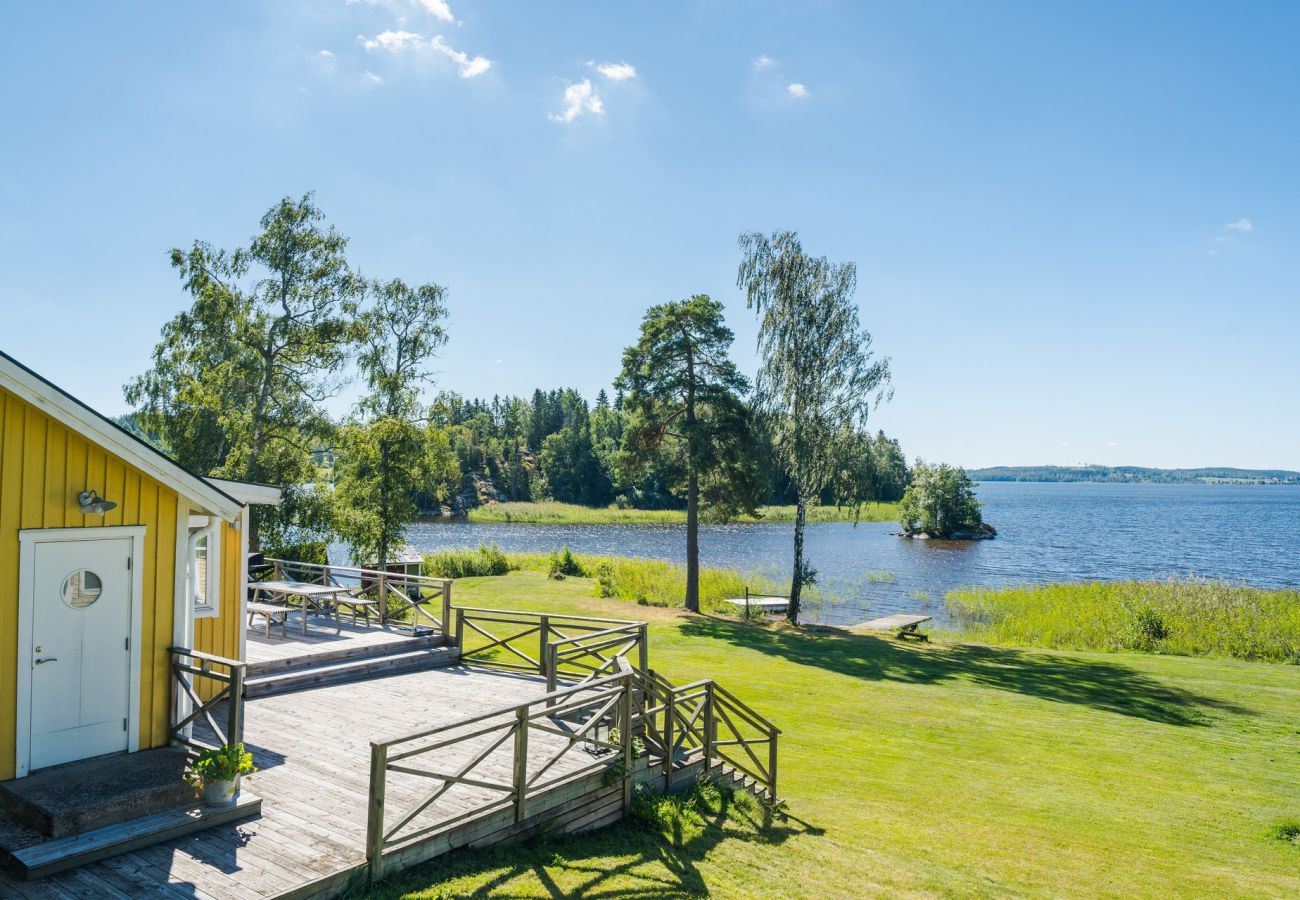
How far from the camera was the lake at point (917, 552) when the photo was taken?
Answer: 3775 centimetres

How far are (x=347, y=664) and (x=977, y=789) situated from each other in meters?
9.93

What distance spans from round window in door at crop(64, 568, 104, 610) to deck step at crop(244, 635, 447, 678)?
410 cm

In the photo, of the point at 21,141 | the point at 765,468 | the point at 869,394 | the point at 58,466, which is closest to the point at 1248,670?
the point at 869,394

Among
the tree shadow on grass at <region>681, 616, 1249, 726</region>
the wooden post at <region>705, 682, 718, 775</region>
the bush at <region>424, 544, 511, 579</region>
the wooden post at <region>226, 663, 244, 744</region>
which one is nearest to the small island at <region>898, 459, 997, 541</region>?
the bush at <region>424, 544, 511, 579</region>

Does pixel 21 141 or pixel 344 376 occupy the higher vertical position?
pixel 21 141

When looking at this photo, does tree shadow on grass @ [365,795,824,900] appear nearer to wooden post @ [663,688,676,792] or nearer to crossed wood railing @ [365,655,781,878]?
crossed wood railing @ [365,655,781,878]

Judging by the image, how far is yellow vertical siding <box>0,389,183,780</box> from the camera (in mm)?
6570

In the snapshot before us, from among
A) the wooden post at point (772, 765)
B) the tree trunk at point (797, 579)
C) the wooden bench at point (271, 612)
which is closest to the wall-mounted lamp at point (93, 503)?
the wooden bench at point (271, 612)

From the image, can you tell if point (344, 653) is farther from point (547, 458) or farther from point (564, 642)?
point (547, 458)

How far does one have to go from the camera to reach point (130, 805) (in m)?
6.32

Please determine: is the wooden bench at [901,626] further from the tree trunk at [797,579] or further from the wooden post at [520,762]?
the wooden post at [520,762]

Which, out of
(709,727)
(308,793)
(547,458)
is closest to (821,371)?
(709,727)

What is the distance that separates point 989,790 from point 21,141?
24477 millimetres

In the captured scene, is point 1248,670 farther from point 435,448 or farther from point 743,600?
point 435,448
